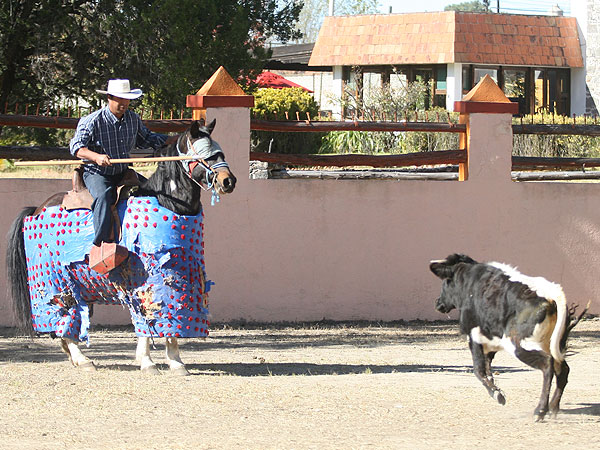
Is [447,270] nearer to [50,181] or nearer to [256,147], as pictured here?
[50,181]

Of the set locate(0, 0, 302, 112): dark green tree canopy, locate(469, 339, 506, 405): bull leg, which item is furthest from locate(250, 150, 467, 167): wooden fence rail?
locate(0, 0, 302, 112): dark green tree canopy

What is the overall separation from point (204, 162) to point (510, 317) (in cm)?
270

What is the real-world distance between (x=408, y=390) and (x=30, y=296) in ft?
11.6

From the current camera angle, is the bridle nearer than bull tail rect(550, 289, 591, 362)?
No

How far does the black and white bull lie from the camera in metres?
6.00

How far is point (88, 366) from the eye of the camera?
8.16 m

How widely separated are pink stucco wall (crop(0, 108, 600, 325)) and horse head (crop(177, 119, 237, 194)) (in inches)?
134

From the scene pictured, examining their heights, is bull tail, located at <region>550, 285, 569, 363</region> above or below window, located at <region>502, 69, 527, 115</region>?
below

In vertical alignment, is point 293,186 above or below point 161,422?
above

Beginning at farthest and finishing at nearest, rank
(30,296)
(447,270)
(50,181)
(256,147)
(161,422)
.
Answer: (256,147), (50,181), (30,296), (447,270), (161,422)

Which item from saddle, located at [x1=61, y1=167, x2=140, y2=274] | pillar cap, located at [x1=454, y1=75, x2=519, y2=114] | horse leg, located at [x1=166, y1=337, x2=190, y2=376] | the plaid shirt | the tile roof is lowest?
horse leg, located at [x1=166, y1=337, x2=190, y2=376]

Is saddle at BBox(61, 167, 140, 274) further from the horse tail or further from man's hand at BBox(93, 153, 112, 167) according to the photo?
the horse tail

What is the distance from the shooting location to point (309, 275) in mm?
11438

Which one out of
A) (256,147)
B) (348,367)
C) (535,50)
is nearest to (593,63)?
(535,50)
